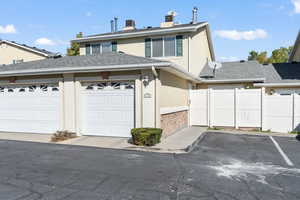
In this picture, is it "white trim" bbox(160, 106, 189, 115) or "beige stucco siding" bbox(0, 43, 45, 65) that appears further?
"beige stucco siding" bbox(0, 43, 45, 65)

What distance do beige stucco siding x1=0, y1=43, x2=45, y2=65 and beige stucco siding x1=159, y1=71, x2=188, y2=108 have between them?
18223mm

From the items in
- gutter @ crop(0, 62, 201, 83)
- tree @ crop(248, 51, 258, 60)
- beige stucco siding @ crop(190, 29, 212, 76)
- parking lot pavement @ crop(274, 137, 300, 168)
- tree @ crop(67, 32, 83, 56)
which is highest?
tree @ crop(248, 51, 258, 60)

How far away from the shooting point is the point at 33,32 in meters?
17.7

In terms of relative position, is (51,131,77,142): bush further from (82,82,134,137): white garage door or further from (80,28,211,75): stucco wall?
(80,28,211,75): stucco wall

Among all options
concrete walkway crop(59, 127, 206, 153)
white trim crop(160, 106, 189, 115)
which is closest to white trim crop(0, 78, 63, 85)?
concrete walkway crop(59, 127, 206, 153)

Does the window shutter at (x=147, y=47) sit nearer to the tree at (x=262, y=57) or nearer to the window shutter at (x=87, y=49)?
the window shutter at (x=87, y=49)

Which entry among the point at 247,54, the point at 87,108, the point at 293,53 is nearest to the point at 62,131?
the point at 87,108

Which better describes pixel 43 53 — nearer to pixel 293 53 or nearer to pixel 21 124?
pixel 21 124

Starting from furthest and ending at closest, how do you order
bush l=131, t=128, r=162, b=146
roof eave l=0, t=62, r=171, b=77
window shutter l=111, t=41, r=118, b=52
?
window shutter l=111, t=41, r=118, b=52
roof eave l=0, t=62, r=171, b=77
bush l=131, t=128, r=162, b=146

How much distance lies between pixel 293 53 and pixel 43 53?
25.3 metres

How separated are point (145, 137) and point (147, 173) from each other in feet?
8.53

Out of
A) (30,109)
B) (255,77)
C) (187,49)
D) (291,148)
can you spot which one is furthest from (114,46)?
(291,148)

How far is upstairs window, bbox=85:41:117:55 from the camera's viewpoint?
54.4ft

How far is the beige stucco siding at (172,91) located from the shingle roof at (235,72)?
3.63 metres
